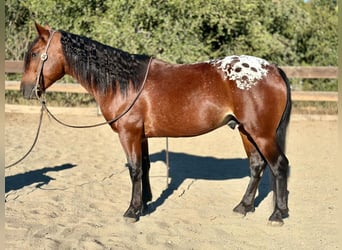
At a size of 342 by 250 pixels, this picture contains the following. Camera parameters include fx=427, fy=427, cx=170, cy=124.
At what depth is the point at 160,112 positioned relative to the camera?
394cm

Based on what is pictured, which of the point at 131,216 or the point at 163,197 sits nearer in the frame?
the point at 131,216

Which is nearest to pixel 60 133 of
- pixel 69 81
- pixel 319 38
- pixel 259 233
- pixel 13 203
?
pixel 69 81

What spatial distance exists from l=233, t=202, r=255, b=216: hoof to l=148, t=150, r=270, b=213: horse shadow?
0.99ft

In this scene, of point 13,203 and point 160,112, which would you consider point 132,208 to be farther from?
point 13,203

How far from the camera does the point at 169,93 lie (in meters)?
3.92

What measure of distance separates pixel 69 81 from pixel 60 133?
341 centimetres

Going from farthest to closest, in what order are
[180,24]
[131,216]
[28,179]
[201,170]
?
[180,24] < [201,170] < [28,179] < [131,216]

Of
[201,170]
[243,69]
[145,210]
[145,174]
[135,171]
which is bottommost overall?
[201,170]

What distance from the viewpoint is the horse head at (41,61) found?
392 centimetres

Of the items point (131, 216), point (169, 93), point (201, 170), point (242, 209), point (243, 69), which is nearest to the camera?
point (243, 69)

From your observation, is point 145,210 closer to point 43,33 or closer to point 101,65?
point 101,65

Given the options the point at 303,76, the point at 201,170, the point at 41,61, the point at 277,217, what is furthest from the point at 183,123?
the point at 303,76

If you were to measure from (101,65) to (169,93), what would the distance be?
689 mm

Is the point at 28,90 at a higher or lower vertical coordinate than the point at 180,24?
lower
